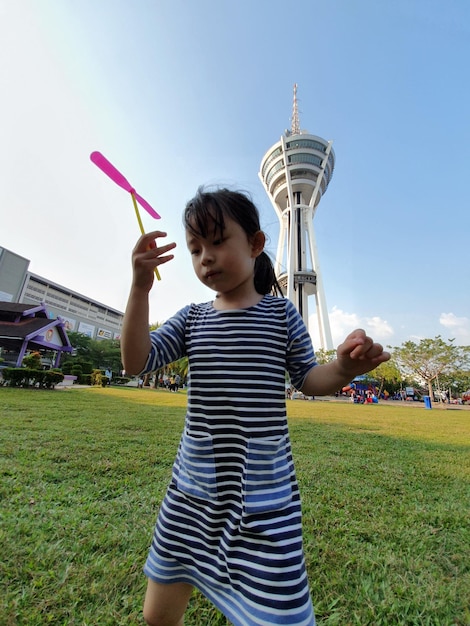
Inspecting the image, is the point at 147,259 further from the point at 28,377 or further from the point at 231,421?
the point at 28,377

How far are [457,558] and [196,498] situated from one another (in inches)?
75.9

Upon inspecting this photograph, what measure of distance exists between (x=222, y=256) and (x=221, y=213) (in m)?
0.14

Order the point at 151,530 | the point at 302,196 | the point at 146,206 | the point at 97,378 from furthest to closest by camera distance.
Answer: the point at 302,196
the point at 97,378
the point at 151,530
the point at 146,206

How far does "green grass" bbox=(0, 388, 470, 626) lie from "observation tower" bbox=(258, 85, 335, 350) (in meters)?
46.6

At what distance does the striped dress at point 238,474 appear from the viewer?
2.61 ft

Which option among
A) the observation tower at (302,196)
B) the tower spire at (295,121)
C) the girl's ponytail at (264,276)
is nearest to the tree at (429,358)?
the observation tower at (302,196)

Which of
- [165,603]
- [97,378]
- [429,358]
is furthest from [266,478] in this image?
[429,358]

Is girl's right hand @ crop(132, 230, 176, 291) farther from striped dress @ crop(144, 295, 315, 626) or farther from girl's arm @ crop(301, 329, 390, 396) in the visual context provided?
girl's arm @ crop(301, 329, 390, 396)

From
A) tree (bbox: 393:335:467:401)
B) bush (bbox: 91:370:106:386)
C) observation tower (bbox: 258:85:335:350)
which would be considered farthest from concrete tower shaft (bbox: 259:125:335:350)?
bush (bbox: 91:370:106:386)

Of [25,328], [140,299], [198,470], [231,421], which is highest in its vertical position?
[25,328]

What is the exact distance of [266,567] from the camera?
2.58 ft

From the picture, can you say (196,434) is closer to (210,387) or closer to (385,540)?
(210,387)

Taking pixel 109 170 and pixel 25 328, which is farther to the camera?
pixel 25 328

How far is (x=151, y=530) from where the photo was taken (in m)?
2.06
